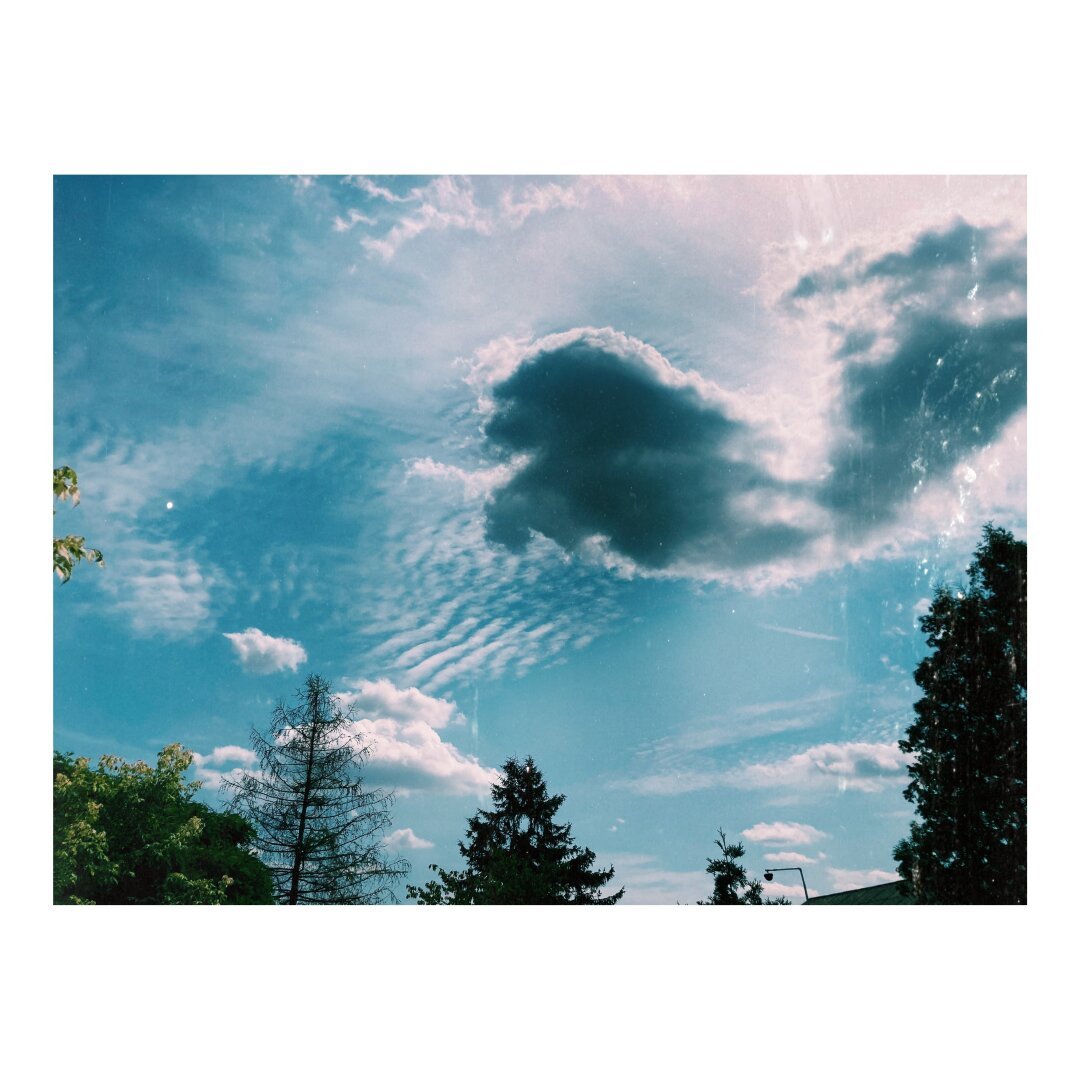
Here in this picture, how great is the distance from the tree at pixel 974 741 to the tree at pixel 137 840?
8.76m

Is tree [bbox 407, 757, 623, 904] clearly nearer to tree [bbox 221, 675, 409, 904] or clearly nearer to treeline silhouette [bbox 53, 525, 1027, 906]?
treeline silhouette [bbox 53, 525, 1027, 906]

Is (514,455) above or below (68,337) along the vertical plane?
below

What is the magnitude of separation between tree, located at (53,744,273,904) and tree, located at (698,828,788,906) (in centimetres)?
629

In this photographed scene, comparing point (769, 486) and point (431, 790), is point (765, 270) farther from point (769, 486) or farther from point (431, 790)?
point (431, 790)

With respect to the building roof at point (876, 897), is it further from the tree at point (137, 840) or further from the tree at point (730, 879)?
the tree at point (137, 840)

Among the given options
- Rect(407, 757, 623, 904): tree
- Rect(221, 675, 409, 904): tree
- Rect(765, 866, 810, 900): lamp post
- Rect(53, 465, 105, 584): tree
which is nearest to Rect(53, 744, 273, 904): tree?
Rect(221, 675, 409, 904): tree

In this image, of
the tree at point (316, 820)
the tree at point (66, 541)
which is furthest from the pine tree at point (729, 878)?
the tree at point (66, 541)

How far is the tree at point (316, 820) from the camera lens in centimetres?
1179

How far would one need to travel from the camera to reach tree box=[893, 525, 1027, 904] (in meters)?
9.79
